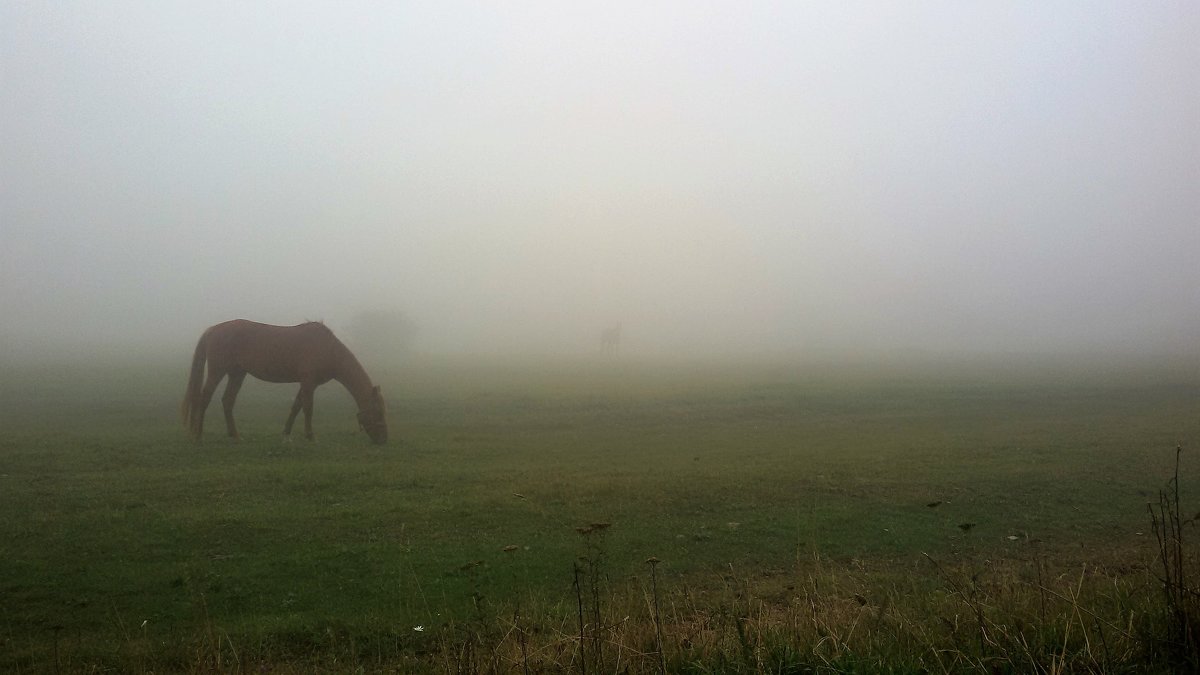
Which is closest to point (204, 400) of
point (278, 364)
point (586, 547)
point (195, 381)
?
point (195, 381)

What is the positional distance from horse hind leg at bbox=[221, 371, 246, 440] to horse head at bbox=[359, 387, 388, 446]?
297 centimetres

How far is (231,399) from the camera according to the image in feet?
57.1

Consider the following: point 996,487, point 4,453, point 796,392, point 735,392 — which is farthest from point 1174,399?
point 4,453

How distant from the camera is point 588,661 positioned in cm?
391

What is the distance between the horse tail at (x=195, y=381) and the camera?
17.1 meters

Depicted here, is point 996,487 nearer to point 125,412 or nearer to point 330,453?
point 330,453

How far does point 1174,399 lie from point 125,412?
130ft

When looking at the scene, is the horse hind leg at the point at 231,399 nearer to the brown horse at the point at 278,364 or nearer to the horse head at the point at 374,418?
the brown horse at the point at 278,364

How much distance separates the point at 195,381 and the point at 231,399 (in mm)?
1007

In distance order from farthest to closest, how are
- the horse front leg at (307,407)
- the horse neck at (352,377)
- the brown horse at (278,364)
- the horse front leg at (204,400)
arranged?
1. the horse neck at (352,377)
2. the brown horse at (278,364)
3. the horse front leg at (307,407)
4. the horse front leg at (204,400)

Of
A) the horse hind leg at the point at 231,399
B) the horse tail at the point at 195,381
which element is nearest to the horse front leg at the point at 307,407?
the horse hind leg at the point at 231,399

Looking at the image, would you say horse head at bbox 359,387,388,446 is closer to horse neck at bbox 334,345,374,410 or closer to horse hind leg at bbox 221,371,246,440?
horse neck at bbox 334,345,374,410

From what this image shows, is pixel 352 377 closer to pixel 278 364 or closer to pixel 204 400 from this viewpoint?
pixel 278 364

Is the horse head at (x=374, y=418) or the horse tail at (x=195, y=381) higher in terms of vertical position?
the horse tail at (x=195, y=381)
